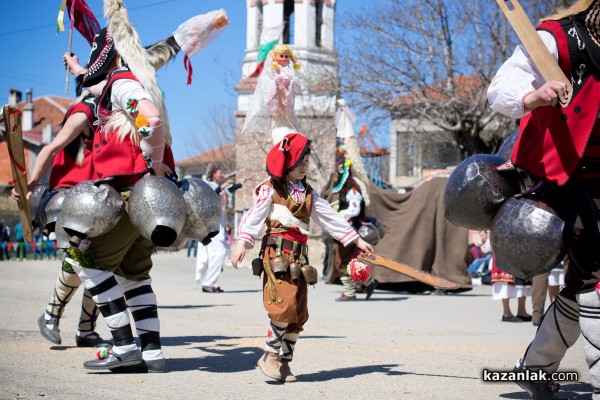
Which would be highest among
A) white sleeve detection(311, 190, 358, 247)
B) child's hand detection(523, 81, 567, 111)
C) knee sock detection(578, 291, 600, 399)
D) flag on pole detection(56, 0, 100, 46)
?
flag on pole detection(56, 0, 100, 46)

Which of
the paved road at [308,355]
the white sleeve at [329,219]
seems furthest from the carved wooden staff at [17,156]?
the white sleeve at [329,219]

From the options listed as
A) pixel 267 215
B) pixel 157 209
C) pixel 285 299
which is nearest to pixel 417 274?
pixel 285 299

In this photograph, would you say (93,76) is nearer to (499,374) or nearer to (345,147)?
(499,374)

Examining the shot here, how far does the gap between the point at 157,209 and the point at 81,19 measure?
225cm

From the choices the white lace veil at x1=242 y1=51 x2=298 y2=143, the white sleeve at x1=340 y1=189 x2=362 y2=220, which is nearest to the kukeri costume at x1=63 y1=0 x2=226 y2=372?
the white lace veil at x1=242 y1=51 x2=298 y2=143

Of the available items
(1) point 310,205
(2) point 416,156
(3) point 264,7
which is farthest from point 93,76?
(2) point 416,156

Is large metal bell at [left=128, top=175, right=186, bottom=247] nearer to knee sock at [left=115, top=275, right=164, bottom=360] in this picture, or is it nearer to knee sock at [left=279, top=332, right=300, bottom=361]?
knee sock at [left=115, top=275, right=164, bottom=360]

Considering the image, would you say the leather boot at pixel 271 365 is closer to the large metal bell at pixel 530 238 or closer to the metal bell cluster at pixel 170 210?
the metal bell cluster at pixel 170 210

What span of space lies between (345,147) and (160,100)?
876cm

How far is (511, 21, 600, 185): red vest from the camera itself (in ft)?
14.5

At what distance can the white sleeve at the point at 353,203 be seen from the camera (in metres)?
14.2

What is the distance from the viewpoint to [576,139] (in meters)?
4.44

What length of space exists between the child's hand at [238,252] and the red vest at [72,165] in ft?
5.09

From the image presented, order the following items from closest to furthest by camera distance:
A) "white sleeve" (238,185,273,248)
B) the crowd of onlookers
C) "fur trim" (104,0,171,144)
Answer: "white sleeve" (238,185,273,248) < "fur trim" (104,0,171,144) < the crowd of onlookers
